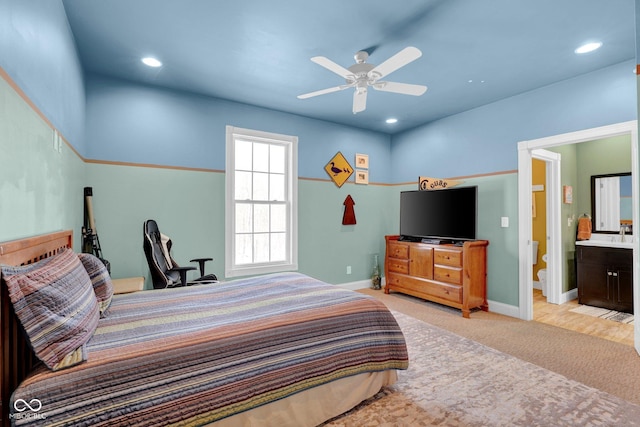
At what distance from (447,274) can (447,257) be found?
0.73 feet

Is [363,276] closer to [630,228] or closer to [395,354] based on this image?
[395,354]

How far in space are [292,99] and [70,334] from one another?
3444 mm

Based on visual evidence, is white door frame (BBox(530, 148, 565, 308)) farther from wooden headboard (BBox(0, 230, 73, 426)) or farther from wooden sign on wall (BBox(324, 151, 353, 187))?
wooden headboard (BBox(0, 230, 73, 426))

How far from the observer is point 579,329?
11.2 feet

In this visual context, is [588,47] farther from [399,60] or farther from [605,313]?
[605,313]

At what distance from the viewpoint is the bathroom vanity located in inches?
151

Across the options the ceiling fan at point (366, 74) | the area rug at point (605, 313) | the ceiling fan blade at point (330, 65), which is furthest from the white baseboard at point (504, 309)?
the ceiling fan blade at point (330, 65)

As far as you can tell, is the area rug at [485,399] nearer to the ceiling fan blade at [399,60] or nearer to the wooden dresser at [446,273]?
the wooden dresser at [446,273]

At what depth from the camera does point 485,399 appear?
2102 millimetres

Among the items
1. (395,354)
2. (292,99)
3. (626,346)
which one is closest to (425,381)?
(395,354)

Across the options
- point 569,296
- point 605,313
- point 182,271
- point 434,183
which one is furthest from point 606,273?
point 182,271

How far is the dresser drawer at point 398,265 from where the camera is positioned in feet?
15.4

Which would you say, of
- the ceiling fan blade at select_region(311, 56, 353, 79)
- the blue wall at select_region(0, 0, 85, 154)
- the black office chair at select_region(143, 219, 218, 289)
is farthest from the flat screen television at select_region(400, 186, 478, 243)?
the blue wall at select_region(0, 0, 85, 154)

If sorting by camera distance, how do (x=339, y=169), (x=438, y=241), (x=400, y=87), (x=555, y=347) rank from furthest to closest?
→ (x=339, y=169), (x=438, y=241), (x=555, y=347), (x=400, y=87)
